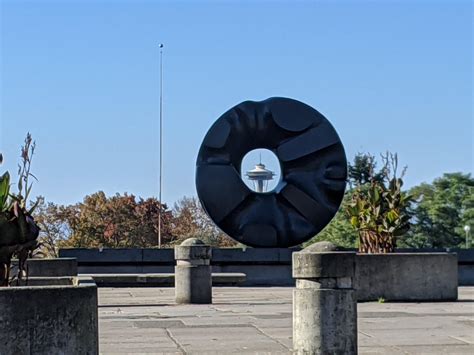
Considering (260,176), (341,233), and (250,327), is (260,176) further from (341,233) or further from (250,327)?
(250,327)

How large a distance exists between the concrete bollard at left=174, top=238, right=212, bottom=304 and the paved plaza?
27 cm

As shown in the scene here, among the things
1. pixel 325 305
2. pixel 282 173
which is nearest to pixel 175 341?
pixel 325 305

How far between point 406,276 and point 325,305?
7.92 m

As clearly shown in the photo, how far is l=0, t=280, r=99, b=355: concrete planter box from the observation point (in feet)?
22.2

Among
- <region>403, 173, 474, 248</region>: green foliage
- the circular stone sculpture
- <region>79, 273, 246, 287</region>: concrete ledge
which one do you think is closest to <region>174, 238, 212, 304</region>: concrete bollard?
<region>79, 273, 246, 287</region>: concrete ledge

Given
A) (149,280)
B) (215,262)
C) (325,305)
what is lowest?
(149,280)

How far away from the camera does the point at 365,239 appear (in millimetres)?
17984

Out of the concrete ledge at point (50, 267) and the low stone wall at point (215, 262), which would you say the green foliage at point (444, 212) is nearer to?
the low stone wall at point (215, 262)

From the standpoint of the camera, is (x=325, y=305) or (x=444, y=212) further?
(x=444, y=212)

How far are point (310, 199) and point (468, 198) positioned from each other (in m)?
27.9

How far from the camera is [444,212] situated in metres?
48.9

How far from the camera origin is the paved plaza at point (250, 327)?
1027 centimetres

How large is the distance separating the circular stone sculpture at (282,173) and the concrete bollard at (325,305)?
14.7 m

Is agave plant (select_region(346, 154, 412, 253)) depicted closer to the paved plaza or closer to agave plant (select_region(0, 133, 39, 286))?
the paved plaza
